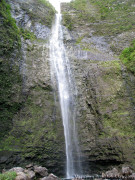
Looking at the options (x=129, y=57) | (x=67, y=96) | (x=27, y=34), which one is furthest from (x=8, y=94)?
(x=129, y=57)

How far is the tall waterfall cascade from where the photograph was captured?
7.63 meters

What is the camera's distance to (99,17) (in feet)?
49.2

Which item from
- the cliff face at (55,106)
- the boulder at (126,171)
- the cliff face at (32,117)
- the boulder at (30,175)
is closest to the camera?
the boulder at (30,175)

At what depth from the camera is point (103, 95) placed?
891 cm

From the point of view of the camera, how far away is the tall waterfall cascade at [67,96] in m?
7.63

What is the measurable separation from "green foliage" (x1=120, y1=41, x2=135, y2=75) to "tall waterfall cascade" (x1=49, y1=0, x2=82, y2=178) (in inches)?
158

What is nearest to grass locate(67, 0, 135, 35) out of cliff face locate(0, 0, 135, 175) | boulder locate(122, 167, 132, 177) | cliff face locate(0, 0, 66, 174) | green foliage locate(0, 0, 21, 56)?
cliff face locate(0, 0, 135, 175)

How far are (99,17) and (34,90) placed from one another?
10.9m

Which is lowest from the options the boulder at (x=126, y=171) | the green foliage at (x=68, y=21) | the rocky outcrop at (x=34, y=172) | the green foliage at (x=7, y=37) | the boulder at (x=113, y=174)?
the boulder at (x=113, y=174)

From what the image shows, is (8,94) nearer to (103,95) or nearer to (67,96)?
(67,96)

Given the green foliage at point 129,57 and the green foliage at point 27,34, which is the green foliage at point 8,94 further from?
the green foliage at point 129,57

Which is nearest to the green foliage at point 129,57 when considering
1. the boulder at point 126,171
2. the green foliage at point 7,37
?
the boulder at point 126,171

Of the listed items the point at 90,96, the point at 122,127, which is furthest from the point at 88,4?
the point at 122,127

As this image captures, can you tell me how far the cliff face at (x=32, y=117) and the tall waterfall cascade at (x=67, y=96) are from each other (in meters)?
0.32
